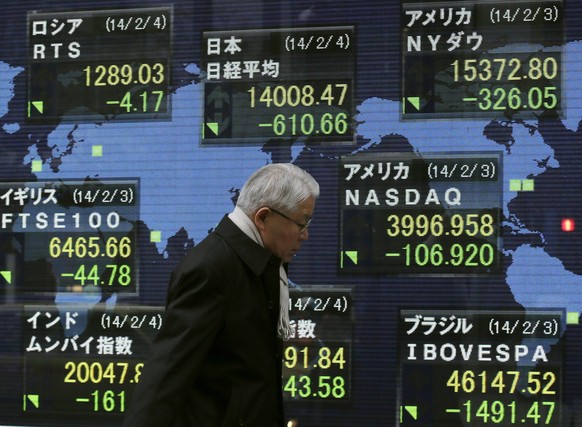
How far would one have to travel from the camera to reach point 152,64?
16.5ft

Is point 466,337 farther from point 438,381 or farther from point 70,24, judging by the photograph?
point 70,24

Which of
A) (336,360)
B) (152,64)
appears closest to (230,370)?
(336,360)

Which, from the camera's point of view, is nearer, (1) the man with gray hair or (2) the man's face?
(1) the man with gray hair

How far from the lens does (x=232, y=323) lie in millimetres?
2967

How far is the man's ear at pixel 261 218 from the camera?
3053mm

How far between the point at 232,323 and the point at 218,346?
8 cm

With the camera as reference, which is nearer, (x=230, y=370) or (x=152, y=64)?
(x=230, y=370)

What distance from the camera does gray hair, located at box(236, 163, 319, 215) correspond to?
3033 millimetres

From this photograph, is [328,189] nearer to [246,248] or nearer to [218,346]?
[246,248]

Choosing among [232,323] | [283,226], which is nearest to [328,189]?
[283,226]

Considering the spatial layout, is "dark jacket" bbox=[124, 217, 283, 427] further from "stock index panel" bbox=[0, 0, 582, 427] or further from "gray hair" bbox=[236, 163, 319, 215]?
"stock index panel" bbox=[0, 0, 582, 427]

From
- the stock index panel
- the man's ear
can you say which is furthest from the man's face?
the stock index panel

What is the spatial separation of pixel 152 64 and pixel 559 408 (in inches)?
95.4

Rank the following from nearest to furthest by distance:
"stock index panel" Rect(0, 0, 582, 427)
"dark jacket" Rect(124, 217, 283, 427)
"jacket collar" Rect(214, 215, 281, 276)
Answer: "dark jacket" Rect(124, 217, 283, 427) < "jacket collar" Rect(214, 215, 281, 276) < "stock index panel" Rect(0, 0, 582, 427)
